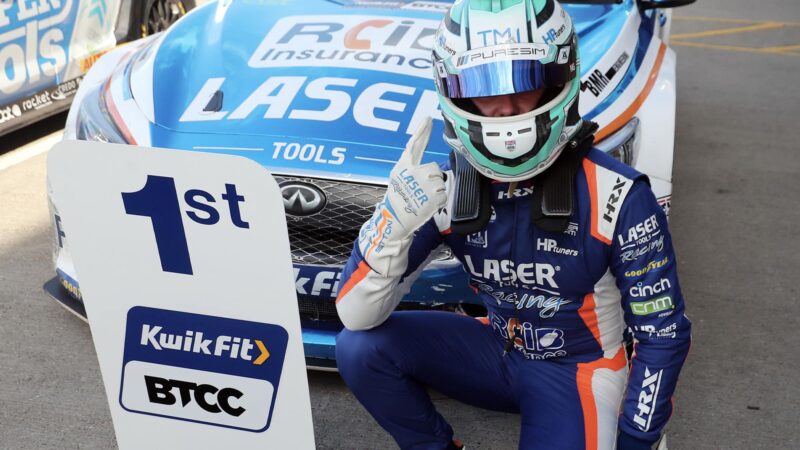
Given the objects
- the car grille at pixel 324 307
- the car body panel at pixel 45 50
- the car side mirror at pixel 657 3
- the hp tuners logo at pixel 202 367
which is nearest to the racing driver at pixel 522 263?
the hp tuners logo at pixel 202 367

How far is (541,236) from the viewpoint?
8.53 feet

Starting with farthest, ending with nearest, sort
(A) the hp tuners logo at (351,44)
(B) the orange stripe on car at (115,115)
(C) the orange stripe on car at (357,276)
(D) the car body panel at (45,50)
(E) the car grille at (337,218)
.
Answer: (D) the car body panel at (45,50)
(A) the hp tuners logo at (351,44)
(B) the orange stripe on car at (115,115)
(E) the car grille at (337,218)
(C) the orange stripe on car at (357,276)

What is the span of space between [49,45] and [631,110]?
360 cm

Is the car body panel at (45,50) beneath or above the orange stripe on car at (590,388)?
beneath

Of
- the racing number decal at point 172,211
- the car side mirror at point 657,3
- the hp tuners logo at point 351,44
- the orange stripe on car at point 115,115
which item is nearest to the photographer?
the racing number decal at point 172,211

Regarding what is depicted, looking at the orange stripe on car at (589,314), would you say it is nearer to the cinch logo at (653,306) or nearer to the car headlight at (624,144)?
the cinch logo at (653,306)

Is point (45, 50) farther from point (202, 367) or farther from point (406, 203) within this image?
point (406, 203)

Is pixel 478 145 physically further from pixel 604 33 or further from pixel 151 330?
pixel 604 33

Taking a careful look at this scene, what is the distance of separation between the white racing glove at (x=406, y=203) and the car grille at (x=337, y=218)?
2.68 ft

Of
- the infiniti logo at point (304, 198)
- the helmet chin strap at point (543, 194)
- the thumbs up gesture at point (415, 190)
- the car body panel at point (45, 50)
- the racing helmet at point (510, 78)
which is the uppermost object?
the racing helmet at point (510, 78)

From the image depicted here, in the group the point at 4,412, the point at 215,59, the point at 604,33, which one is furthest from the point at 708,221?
the point at 4,412

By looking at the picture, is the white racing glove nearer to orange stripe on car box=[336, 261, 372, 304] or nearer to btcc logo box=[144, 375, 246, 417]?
orange stripe on car box=[336, 261, 372, 304]

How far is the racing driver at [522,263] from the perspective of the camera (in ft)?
Result: 8.09

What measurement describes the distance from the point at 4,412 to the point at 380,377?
4.67 feet
